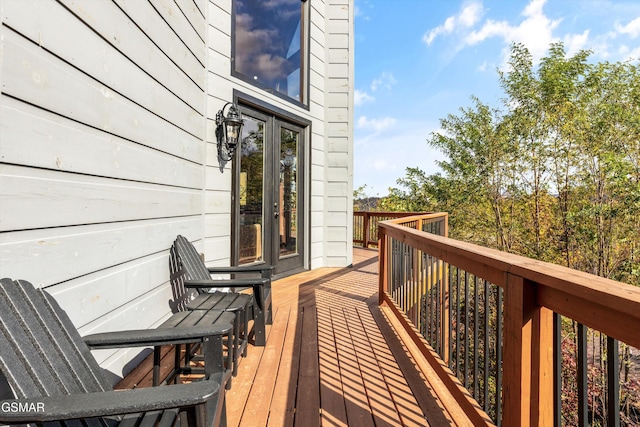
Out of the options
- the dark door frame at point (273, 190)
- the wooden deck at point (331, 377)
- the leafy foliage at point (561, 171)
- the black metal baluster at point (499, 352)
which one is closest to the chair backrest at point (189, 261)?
the wooden deck at point (331, 377)

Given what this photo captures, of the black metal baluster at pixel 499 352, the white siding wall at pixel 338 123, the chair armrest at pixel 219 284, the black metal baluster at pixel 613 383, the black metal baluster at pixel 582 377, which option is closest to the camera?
the black metal baluster at pixel 613 383

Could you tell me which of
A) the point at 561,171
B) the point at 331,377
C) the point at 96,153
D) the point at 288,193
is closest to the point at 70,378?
the point at 96,153

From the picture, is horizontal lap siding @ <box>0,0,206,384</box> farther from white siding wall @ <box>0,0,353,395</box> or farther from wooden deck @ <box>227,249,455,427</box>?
wooden deck @ <box>227,249,455,427</box>

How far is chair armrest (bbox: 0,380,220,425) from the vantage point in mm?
751

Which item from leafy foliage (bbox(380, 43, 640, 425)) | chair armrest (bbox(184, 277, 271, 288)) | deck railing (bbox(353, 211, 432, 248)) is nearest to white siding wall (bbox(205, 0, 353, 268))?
chair armrest (bbox(184, 277, 271, 288))

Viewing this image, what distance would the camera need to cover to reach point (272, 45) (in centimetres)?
457

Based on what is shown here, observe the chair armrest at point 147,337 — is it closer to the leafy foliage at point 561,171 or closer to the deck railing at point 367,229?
the deck railing at point 367,229

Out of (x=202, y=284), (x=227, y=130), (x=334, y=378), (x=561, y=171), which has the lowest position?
(x=334, y=378)

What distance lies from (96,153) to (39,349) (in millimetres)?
1074

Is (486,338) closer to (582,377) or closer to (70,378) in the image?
(582,377)

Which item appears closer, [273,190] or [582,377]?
[582,377]

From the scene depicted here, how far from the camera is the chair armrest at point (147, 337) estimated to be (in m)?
1.23

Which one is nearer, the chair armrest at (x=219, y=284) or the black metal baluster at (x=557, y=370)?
the black metal baluster at (x=557, y=370)

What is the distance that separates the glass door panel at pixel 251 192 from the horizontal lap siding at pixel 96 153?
1203 millimetres
